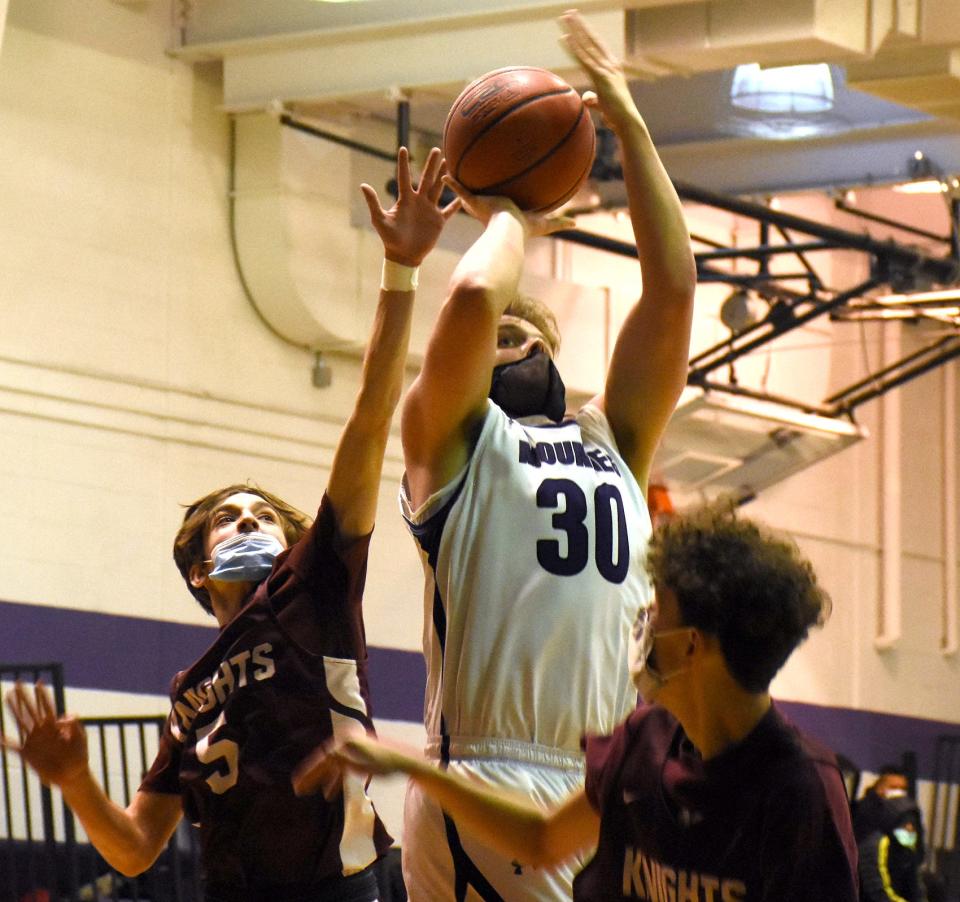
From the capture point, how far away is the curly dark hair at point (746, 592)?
261cm

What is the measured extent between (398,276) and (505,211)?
11.0 inches

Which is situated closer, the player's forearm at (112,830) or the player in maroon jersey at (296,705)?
the player in maroon jersey at (296,705)

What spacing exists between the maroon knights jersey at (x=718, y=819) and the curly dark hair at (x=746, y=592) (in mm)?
97

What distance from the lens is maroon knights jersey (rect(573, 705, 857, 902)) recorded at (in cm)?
250

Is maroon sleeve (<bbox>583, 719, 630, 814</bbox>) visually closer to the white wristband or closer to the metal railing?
the white wristband

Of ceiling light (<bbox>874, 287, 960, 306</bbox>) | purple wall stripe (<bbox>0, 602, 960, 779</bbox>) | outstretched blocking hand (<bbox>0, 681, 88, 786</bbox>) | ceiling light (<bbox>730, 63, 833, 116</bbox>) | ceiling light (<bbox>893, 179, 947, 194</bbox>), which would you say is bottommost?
purple wall stripe (<bbox>0, 602, 960, 779</bbox>)

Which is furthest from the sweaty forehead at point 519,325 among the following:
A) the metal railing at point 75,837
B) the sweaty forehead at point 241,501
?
the metal railing at point 75,837

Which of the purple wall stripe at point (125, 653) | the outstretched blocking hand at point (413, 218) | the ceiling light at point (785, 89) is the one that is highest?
the ceiling light at point (785, 89)

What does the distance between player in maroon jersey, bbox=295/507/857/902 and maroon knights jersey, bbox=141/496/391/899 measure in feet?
3.54

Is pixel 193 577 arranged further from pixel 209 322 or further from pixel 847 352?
pixel 847 352

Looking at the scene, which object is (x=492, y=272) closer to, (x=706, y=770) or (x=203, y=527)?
(x=706, y=770)

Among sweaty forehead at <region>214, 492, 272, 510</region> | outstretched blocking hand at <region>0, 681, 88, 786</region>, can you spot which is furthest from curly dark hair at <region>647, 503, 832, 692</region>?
sweaty forehead at <region>214, 492, 272, 510</region>

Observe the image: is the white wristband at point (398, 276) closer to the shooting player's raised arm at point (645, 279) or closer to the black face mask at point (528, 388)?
the black face mask at point (528, 388)

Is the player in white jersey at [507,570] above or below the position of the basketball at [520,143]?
Answer: below
